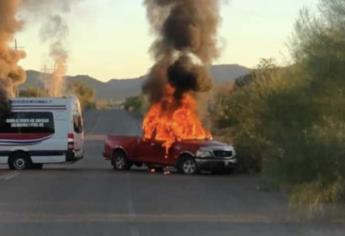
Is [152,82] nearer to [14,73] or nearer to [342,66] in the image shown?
[14,73]

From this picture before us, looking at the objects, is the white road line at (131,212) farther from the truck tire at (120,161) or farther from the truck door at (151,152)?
the truck tire at (120,161)

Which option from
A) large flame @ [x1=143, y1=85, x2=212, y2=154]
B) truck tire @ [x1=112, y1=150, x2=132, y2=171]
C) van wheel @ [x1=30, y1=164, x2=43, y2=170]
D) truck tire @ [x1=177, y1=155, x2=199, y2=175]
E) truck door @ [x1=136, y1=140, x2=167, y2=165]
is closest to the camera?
truck tire @ [x1=177, y1=155, x2=199, y2=175]

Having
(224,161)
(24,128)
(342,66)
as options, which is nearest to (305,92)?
(342,66)

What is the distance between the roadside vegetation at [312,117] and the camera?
17203 mm

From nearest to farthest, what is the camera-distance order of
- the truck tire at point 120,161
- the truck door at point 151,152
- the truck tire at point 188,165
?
the truck tire at point 188,165 → the truck door at point 151,152 → the truck tire at point 120,161

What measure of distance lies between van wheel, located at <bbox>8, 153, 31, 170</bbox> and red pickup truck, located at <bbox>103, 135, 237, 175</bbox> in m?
3.34

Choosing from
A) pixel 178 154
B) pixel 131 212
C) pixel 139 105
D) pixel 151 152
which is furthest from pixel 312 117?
pixel 139 105

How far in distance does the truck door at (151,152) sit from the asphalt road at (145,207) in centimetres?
117

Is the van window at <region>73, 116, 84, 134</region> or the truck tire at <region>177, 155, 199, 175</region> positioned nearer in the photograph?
the truck tire at <region>177, 155, 199, 175</region>

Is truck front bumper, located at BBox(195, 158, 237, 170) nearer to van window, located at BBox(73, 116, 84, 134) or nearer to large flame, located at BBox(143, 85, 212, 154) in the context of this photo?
large flame, located at BBox(143, 85, 212, 154)

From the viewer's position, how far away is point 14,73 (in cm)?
4728

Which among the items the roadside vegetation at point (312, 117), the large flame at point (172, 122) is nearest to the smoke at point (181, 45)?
the large flame at point (172, 122)

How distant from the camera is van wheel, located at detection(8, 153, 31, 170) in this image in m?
34.2

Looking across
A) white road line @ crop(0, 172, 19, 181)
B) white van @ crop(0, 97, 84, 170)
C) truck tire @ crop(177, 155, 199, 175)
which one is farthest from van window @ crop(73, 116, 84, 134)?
truck tire @ crop(177, 155, 199, 175)
